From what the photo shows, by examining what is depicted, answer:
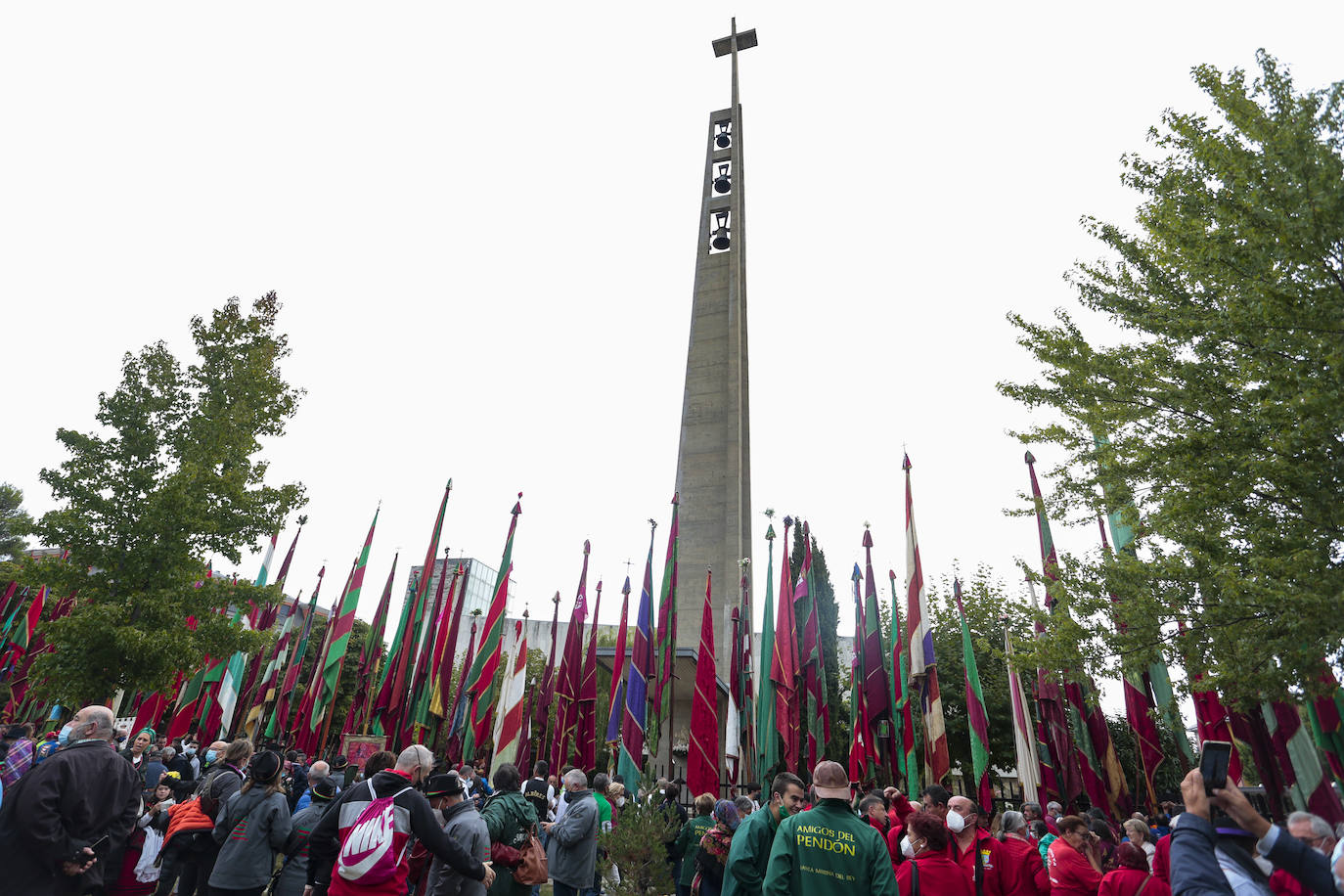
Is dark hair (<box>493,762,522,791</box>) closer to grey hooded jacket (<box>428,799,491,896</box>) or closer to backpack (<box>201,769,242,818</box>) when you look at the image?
grey hooded jacket (<box>428,799,491,896</box>)

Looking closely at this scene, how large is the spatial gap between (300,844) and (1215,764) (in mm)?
6556

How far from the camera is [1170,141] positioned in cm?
877

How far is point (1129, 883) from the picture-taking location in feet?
16.3

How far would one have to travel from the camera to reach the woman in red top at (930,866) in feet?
16.4

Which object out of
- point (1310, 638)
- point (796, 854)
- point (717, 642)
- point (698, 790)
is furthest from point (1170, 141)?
point (717, 642)

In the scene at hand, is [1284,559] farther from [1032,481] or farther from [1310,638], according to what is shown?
[1032,481]

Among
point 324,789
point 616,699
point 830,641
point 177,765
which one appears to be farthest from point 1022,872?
point 830,641

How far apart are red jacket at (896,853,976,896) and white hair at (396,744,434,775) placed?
142 inches

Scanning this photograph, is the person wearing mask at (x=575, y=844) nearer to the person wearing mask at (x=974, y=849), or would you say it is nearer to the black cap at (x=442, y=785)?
the black cap at (x=442, y=785)

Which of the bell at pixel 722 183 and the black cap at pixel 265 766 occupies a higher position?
the bell at pixel 722 183

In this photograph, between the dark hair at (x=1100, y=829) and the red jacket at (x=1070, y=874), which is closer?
the red jacket at (x=1070, y=874)

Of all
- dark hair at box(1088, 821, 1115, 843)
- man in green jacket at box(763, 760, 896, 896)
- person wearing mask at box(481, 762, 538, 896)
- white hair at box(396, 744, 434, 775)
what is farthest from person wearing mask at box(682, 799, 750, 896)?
dark hair at box(1088, 821, 1115, 843)

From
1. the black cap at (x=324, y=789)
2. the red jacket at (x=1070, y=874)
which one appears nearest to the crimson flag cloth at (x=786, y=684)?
the red jacket at (x=1070, y=874)

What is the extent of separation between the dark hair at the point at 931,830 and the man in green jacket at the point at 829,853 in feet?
3.61
